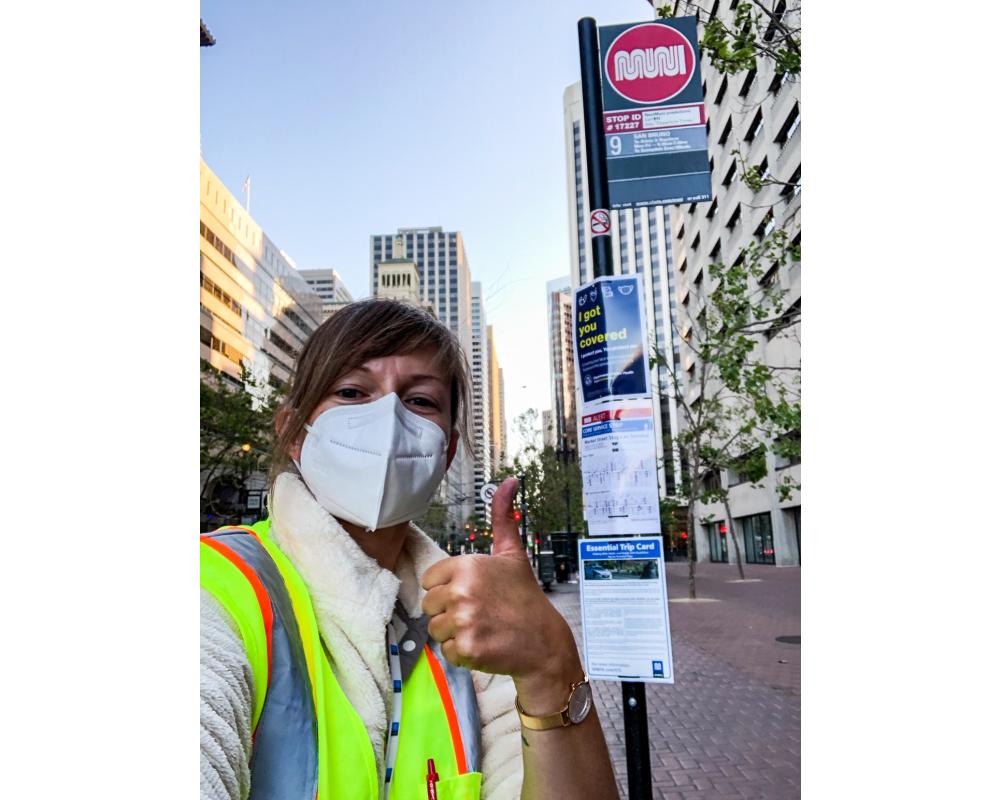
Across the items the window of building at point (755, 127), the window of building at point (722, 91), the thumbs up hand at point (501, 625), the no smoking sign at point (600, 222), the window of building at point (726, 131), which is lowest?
the thumbs up hand at point (501, 625)

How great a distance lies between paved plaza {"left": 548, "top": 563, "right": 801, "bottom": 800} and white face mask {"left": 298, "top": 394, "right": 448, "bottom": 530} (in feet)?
14.5

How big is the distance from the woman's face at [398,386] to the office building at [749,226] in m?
19.4

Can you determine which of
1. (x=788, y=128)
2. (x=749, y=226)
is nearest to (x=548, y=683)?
(x=788, y=128)

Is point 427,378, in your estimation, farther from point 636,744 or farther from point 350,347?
point 636,744

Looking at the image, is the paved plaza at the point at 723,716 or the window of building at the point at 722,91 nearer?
the paved plaza at the point at 723,716

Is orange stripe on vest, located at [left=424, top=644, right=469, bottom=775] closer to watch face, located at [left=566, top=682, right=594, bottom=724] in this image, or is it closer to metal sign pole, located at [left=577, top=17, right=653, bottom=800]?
watch face, located at [left=566, top=682, right=594, bottom=724]

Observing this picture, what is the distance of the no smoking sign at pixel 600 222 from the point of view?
3.03m

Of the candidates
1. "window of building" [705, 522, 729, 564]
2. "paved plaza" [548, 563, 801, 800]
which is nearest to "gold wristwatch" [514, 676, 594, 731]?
"paved plaza" [548, 563, 801, 800]

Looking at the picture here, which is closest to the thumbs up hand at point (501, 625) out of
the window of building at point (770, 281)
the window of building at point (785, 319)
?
the window of building at point (785, 319)

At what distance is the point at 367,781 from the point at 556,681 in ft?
1.20

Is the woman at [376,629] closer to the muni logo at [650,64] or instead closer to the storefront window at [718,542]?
the muni logo at [650,64]

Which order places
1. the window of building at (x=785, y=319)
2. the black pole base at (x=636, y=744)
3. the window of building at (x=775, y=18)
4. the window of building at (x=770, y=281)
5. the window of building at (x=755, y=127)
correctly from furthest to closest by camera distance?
the window of building at (x=755, y=127) → the window of building at (x=770, y=281) → the window of building at (x=785, y=319) → the window of building at (x=775, y=18) → the black pole base at (x=636, y=744)

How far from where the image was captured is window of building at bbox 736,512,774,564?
38250 mm

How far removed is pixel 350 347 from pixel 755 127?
34256 mm
